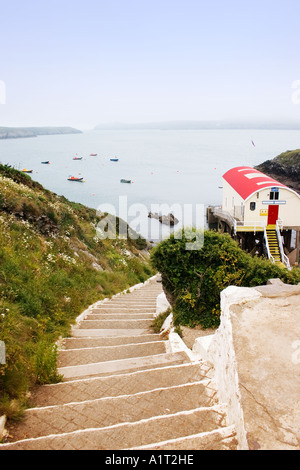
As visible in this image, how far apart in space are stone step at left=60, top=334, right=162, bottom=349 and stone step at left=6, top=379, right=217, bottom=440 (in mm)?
2889

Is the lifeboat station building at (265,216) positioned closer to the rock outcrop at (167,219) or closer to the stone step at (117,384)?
the rock outcrop at (167,219)

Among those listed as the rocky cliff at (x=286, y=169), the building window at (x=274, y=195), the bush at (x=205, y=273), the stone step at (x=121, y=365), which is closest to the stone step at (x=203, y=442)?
the stone step at (x=121, y=365)

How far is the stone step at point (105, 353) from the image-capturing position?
→ 6773mm

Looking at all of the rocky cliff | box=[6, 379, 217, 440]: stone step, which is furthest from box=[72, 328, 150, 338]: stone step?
the rocky cliff

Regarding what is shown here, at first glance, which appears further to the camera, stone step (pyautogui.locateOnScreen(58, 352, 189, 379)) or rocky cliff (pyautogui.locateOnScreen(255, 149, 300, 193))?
rocky cliff (pyautogui.locateOnScreen(255, 149, 300, 193))

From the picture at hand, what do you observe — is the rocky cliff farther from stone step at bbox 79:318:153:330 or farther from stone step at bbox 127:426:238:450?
stone step at bbox 127:426:238:450

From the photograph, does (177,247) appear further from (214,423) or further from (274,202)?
(274,202)

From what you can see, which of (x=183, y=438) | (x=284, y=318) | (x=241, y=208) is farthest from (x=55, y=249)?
(x=241, y=208)

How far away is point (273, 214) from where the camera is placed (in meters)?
24.6

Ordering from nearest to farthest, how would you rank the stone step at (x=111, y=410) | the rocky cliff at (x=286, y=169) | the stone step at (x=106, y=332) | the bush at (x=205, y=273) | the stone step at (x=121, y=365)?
the stone step at (x=111, y=410), the stone step at (x=121, y=365), the bush at (x=205, y=273), the stone step at (x=106, y=332), the rocky cliff at (x=286, y=169)

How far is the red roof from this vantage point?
954 inches

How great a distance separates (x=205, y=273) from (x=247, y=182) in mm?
19387

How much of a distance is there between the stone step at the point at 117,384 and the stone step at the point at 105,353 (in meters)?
1.20

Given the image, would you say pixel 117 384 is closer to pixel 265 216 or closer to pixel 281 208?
pixel 265 216
